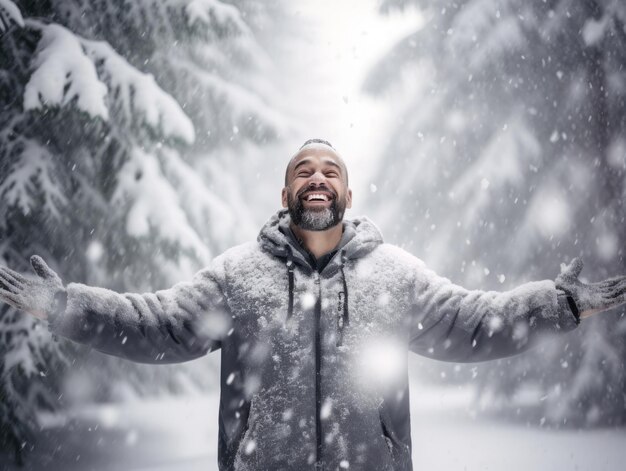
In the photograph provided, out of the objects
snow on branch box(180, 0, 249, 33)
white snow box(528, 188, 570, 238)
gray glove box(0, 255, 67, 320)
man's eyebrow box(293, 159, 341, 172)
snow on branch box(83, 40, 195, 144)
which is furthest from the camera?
white snow box(528, 188, 570, 238)

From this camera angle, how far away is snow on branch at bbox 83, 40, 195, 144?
5.56 meters

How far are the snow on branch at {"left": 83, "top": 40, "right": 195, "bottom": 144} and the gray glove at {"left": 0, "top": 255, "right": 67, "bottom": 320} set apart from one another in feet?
10.6

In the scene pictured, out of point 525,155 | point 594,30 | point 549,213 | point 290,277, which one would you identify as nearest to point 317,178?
point 290,277

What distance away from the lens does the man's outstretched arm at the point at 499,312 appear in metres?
2.55

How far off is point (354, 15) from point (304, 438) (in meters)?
16.6

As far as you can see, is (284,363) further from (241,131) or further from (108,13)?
(108,13)

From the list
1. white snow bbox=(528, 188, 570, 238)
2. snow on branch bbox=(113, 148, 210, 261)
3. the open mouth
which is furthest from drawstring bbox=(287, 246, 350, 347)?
white snow bbox=(528, 188, 570, 238)

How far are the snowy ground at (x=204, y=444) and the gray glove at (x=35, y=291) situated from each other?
379 cm

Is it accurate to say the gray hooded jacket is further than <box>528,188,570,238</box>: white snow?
No

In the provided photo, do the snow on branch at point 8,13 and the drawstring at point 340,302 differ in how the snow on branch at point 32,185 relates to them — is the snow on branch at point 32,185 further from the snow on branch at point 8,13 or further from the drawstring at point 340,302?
the drawstring at point 340,302

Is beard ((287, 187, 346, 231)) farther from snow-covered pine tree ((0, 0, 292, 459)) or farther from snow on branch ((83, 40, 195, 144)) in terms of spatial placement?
snow on branch ((83, 40, 195, 144))

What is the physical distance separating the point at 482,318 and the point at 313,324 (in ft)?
2.51

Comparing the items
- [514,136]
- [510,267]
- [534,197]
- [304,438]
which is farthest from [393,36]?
[304,438]

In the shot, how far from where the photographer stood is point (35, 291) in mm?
2428
